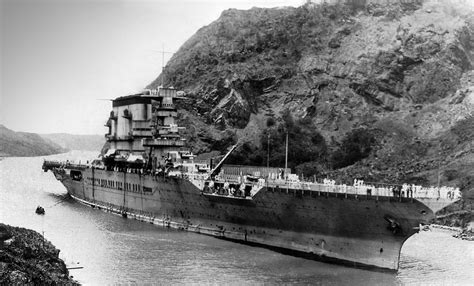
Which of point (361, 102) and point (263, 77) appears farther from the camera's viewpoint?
point (263, 77)

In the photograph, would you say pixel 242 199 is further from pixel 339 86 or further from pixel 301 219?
pixel 339 86

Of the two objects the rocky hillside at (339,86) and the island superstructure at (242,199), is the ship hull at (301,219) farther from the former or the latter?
the rocky hillside at (339,86)

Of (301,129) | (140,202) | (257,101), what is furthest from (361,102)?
(140,202)

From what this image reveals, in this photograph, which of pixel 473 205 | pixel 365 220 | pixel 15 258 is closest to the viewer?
pixel 15 258

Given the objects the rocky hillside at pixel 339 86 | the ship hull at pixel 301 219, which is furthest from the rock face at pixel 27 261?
the rocky hillside at pixel 339 86

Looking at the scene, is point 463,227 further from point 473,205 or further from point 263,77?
point 263,77

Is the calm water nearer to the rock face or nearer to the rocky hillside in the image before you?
the rock face

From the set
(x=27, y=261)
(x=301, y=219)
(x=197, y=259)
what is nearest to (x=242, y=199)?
(x=301, y=219)

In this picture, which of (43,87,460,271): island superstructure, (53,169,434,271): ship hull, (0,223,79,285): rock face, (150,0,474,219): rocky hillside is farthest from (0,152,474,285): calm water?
(150,0,474,219): rocky hillside
